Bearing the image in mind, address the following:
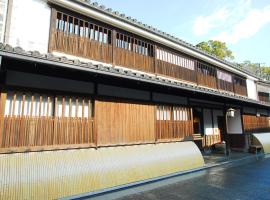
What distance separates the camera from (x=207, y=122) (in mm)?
16281

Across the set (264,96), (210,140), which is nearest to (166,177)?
(210,140)

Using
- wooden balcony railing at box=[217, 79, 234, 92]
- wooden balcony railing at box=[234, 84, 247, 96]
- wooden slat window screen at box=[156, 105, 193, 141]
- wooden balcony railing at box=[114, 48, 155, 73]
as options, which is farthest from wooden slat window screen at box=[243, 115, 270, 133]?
wooden balcony railing at box=[114, 48, 155, 73]

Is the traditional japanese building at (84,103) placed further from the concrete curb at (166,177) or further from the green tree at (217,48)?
the green tree at (217,48)

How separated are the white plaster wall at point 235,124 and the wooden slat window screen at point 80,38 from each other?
1247 cm

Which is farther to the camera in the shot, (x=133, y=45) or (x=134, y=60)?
(x=133, y=45)

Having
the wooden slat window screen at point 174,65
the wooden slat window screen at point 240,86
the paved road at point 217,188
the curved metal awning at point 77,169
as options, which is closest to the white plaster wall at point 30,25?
the curved metal awning at point 77,169

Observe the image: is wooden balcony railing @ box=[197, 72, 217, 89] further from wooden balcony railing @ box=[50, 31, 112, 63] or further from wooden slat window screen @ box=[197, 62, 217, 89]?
wooden balcony railing @ box=[50, 31, 112, 63]

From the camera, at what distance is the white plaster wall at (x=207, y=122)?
1605 cm

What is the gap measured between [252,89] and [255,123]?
5.81 metres

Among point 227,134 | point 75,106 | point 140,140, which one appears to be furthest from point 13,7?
point 227,134

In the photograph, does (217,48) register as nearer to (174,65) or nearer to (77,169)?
(174,65)

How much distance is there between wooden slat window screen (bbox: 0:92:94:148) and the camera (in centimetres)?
613

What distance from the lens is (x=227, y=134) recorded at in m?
17.3

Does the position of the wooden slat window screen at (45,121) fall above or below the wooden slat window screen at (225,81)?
below
